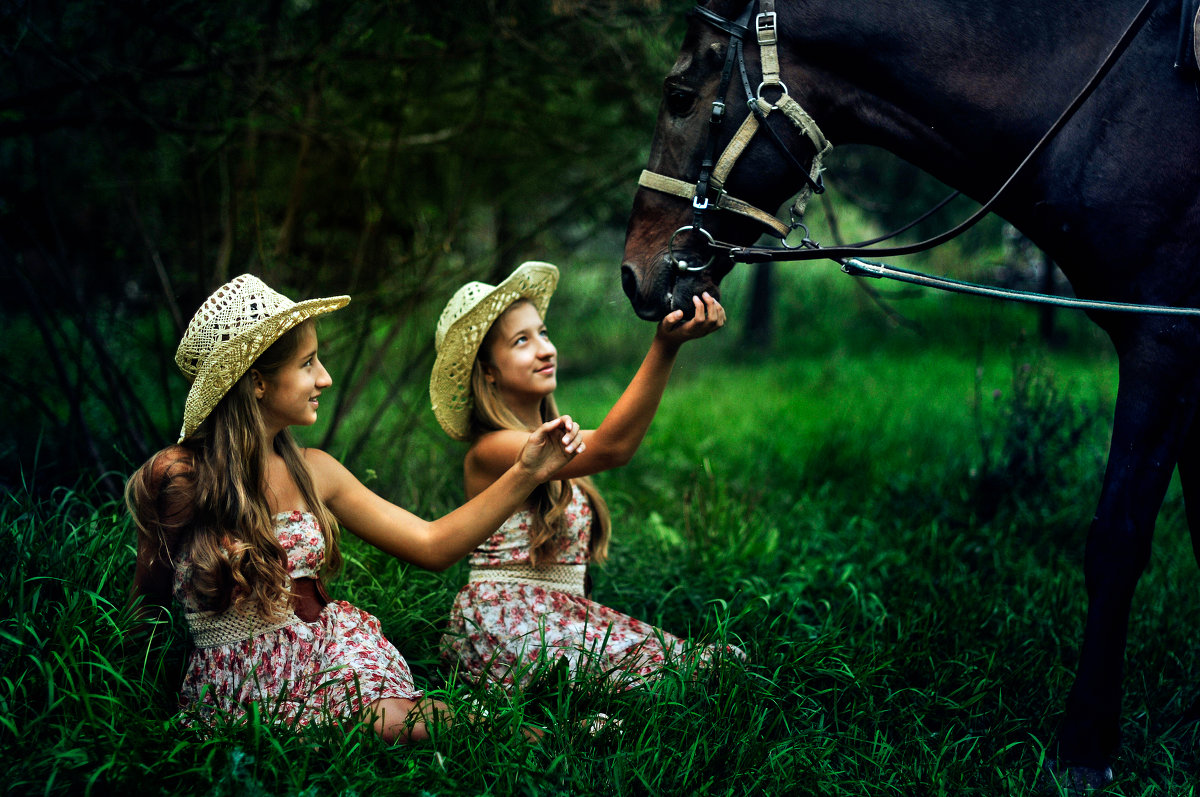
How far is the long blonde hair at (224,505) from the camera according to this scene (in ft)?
6.84

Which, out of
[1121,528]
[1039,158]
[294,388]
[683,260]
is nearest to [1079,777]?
[1121,528]

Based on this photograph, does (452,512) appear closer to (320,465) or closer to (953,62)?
(320,465)

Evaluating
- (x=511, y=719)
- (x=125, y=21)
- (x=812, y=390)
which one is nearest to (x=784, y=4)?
(x=511, y=719)

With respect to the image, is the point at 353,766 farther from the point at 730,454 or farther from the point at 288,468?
the point at 730,454

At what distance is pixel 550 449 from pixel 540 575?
27.1 inches

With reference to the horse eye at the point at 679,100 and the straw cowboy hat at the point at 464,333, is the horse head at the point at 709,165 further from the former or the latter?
the straw cowboy hat at the point at 464,333

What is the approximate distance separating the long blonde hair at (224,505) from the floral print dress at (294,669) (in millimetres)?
64

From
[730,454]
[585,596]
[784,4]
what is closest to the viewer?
[784,4]

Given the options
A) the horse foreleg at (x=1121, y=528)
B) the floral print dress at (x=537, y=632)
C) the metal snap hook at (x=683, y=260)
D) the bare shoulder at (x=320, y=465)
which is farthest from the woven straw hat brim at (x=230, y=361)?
the horse foreleg at (x=1121, y=528)

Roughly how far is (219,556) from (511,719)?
2.74 feet

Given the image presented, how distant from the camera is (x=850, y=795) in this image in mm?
2164

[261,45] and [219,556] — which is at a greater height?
[261,45]

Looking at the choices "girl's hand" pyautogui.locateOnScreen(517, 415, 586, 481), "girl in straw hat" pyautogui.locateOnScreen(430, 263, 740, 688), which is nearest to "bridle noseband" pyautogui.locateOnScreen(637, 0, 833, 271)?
"girl in straw hat" pyautogui.locateOnScreen(430, 263, 740, 688)

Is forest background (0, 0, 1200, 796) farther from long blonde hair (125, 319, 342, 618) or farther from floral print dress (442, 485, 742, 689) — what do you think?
long blonde hair (125, 319, 342, 618)
